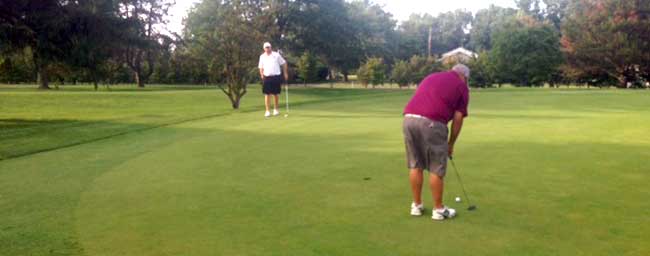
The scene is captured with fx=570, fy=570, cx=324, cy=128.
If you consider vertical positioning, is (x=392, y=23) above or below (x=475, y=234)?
above

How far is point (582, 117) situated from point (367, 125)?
229 inches

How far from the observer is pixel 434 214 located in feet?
16.4

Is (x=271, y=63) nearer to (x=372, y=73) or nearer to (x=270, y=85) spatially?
(x=270, y=85)

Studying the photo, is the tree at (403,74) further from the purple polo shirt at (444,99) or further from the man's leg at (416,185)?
the man's leg at (416,185)

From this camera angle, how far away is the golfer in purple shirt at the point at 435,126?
5094mm

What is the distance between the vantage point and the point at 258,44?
2211cm

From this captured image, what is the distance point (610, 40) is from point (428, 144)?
47.7m

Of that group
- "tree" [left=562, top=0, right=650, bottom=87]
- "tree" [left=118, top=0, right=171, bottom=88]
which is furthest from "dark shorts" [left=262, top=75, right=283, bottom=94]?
"tree" [left=562, top=0, right=650, bottom=87]

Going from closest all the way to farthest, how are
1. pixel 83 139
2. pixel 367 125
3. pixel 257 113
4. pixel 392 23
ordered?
1. pixel 83 139
2. pixel 367 125
3. pixel 257 113
4. pixel 392 23

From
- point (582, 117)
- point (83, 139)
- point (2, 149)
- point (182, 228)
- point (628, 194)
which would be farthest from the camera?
point (582, 117)

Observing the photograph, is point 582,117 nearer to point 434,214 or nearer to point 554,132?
point 554,132

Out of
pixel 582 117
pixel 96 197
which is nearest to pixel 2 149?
pixel 96 197

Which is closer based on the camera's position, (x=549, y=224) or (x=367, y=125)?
(x=549, y=224)

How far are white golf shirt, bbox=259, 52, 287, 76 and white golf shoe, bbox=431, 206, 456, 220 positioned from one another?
10.8 meters
